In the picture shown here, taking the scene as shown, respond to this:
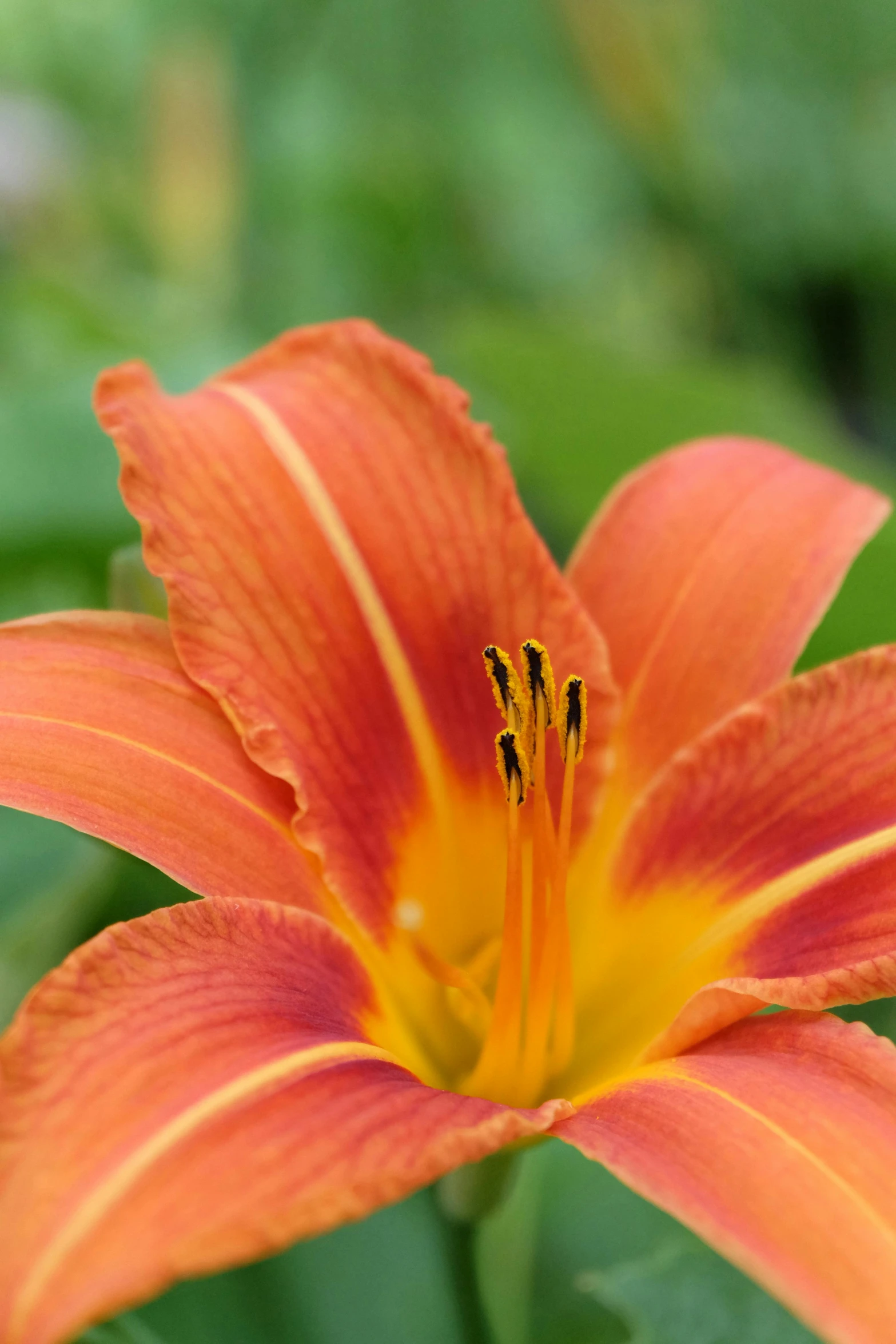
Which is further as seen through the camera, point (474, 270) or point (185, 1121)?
point (474, 270)

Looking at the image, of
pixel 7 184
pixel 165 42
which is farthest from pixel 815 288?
pixel 7 184

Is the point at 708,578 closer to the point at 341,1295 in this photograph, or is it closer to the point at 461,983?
the point at 461,983

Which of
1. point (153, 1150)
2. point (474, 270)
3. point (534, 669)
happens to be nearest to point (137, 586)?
point (534, 669)

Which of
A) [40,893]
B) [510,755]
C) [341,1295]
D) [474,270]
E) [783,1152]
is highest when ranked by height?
[474,270]

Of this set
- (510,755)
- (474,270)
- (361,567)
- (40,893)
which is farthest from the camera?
(474,270)

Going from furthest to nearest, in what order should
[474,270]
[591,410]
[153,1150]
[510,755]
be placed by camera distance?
[474,270] → [591,410] → [510,755] → [153,1150]

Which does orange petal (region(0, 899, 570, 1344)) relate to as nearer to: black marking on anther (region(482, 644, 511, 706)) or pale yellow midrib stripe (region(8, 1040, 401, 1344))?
pale yellow midrib stripe (region(8, 1040, 401, 1344))

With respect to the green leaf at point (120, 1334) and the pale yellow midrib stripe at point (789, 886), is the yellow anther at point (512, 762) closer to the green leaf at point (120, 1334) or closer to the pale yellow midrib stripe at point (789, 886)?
the pale yellow midrib stripe at point (789, 886)

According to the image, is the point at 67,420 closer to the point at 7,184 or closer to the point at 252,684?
the point at 252,684

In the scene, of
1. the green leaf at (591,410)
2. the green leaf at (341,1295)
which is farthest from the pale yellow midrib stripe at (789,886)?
the green leaf at (591,410)
